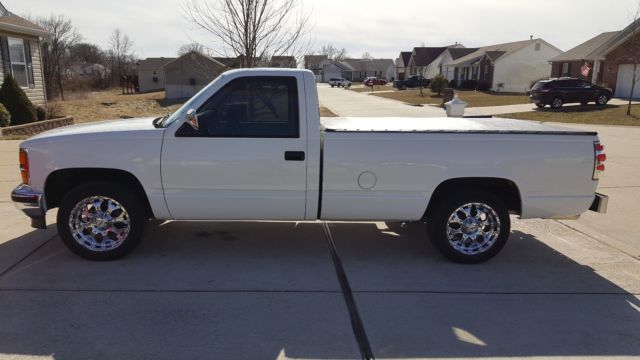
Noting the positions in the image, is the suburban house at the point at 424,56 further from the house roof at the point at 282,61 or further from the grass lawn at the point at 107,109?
the house roof at the point at 282,61

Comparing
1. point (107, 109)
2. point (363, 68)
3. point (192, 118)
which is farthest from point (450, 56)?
point (192, 118)

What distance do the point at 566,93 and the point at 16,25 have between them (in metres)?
27.5

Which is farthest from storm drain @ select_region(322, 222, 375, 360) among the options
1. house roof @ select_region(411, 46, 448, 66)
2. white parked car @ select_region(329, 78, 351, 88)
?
house roof @ select_region(411, 46, 448, 66)

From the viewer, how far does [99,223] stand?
4.86 meters

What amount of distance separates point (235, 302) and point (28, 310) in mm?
1614

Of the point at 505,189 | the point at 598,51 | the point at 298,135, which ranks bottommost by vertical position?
the point at 505,189

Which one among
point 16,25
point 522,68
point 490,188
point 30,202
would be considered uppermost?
point 522,68

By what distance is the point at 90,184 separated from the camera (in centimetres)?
476

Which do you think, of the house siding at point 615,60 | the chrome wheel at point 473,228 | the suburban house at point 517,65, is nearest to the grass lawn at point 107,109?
the chrome wheel at point 473,228

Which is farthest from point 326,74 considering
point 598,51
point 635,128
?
point 635,128

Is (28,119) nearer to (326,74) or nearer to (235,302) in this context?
(235,302)

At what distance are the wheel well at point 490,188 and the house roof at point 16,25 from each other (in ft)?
59.1

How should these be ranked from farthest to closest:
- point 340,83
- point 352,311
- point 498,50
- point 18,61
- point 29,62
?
point 340,83, point 498,50, point 29,62, point 18,61, point 352,311

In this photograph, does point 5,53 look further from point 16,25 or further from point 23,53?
point 23,53
